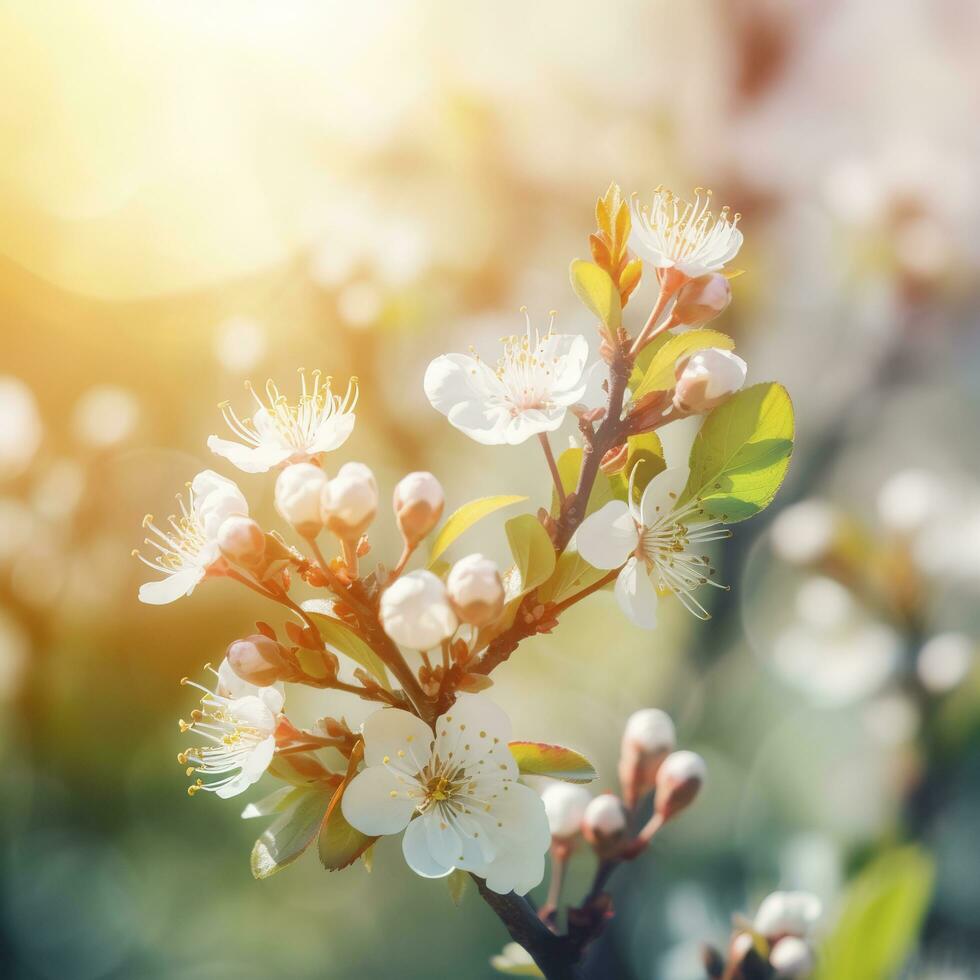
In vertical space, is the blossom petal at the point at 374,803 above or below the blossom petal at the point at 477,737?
below

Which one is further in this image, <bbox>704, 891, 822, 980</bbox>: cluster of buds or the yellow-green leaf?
<bbox>704, 891, 822, 980</bbox>: cluster of buds

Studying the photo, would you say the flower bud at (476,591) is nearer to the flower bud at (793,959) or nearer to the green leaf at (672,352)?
the green leaf at (672,352)

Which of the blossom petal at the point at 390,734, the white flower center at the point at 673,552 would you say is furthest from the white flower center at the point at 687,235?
the blossom petal at the point at 390,734

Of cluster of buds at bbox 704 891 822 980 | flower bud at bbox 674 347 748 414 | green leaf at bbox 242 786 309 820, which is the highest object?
flower bud at bbox 674 347 748 414

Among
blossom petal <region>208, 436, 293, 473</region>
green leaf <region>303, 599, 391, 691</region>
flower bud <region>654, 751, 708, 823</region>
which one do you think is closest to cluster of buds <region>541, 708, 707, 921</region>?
flower bud <region>654, 751, 708, 823</region>

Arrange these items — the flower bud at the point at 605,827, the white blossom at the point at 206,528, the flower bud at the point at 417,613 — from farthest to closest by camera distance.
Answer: the flower bud at the point at 605,827 → the white blossom at the point at 206,528 → the flower bud at the point at 417,613

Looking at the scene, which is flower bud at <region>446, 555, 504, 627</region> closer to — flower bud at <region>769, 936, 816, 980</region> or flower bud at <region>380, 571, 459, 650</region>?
flower bud at <region>380, 571, 459, 650</region>

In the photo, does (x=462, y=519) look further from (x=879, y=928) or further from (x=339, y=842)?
(x=879, y=928)

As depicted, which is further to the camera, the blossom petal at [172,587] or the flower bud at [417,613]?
the blossom petal at [172,587]
